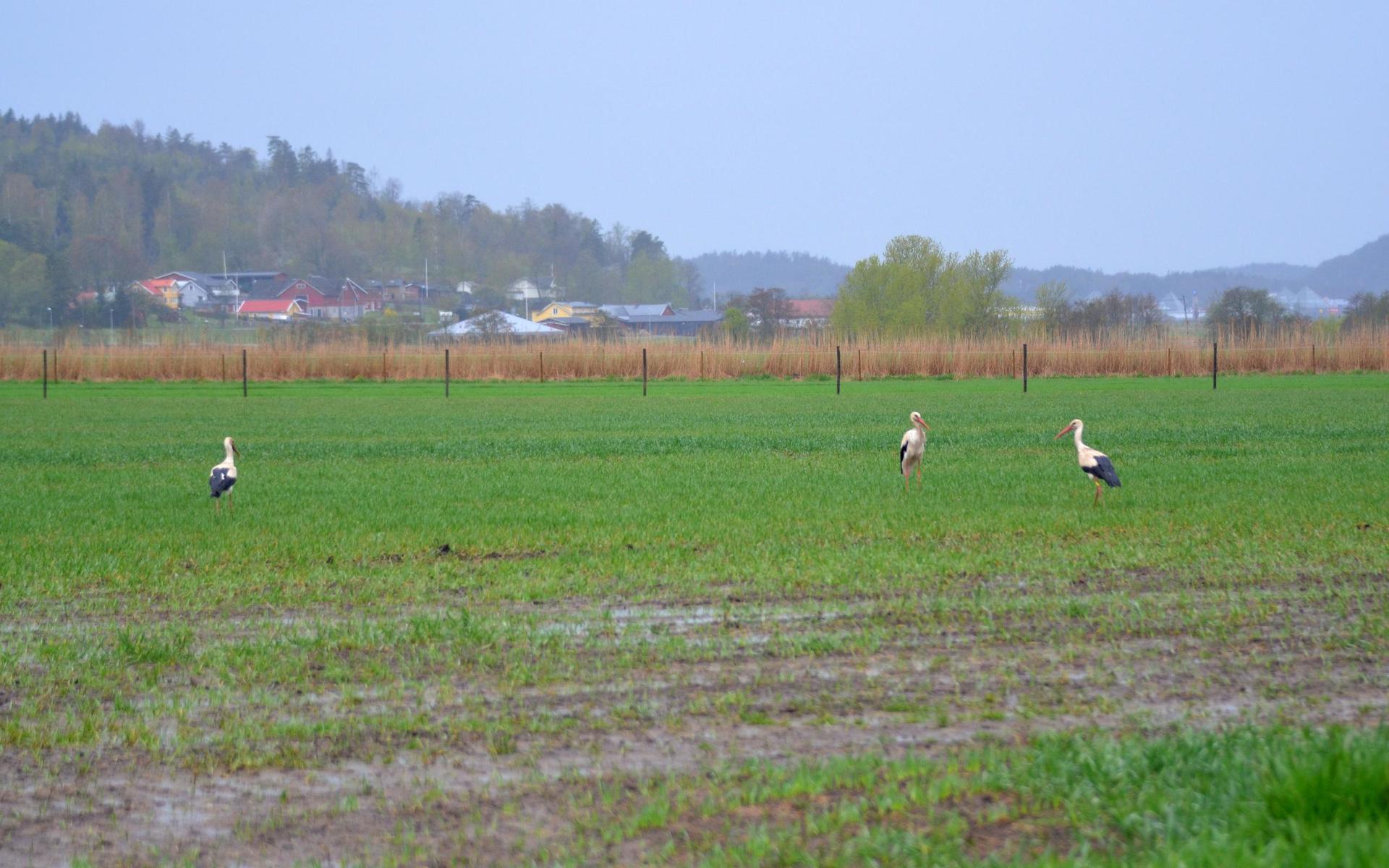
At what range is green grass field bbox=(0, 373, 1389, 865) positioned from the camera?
404 cm

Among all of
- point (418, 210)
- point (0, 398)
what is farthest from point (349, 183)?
point (0, 398)

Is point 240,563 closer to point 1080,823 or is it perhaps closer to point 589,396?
point 1080,823

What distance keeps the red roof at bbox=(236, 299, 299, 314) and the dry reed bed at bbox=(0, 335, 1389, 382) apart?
6732 cm

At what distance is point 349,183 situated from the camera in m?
171

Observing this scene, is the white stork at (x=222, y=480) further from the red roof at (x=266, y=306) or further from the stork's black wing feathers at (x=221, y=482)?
the red roof at (x=266, y=306)

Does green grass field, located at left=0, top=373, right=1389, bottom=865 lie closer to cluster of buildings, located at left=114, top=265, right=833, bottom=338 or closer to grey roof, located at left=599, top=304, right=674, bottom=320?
cluster of buildings, located at left=114, top=265, right=833, bottom=338

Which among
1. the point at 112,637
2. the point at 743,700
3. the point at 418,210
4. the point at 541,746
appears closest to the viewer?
the point at 541,746

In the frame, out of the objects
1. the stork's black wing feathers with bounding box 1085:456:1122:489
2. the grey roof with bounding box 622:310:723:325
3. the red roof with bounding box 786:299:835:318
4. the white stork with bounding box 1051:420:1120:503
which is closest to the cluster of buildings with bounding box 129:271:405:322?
the grey roof with bounding box 622:310:723:325

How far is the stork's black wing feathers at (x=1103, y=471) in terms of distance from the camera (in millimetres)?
11719

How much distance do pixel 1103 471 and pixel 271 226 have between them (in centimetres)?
14387

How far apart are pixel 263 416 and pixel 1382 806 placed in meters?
28.1

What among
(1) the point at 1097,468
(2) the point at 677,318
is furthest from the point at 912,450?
(2) the point at 677,318

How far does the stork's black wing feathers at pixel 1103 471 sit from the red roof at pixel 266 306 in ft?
364

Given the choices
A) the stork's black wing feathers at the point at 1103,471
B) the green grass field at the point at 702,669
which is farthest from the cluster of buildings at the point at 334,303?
the green grass field at the point at 702,669
